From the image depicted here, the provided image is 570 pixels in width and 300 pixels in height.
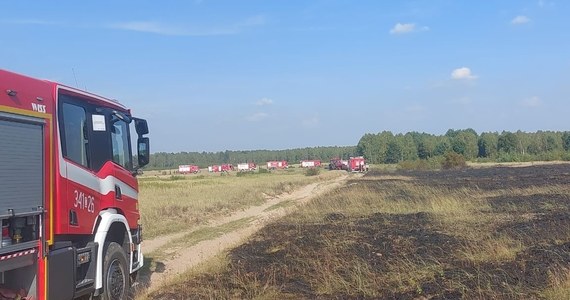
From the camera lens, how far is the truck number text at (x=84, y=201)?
7.40 metres

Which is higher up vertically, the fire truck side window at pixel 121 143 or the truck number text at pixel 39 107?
the truck number text at pixel 39 107

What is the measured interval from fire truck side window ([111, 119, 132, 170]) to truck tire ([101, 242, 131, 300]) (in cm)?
149

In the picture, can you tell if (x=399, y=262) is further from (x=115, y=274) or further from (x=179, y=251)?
(x=179, y=251)

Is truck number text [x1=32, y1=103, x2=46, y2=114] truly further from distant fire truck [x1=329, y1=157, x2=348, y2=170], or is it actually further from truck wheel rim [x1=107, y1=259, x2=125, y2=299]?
distant fire truck [x1=329, y1=157, x2=348, y2=170]

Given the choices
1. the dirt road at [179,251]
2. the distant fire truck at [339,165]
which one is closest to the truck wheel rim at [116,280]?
the dirt road at [179,251]

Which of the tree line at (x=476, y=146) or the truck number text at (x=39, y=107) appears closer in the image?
the truck number text at (x=39, y=107)

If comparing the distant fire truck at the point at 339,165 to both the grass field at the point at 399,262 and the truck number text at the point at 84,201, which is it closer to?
the grass field at the point at 399,262

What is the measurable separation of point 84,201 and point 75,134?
96cm

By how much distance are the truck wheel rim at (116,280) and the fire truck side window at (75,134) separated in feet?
5.71

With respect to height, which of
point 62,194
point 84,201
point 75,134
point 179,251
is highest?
point 75,134

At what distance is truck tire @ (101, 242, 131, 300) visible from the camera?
807 cm

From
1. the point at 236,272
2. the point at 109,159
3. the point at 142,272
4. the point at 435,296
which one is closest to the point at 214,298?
the point at 236,272

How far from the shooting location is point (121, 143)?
9.39 m

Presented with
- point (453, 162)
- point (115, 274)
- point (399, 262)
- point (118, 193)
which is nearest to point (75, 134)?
point (118, 193)
